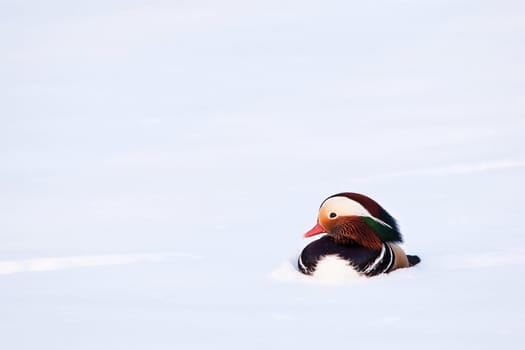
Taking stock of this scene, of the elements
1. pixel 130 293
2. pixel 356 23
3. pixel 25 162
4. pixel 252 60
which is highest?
pixel 356 23

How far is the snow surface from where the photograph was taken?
20.0 ft

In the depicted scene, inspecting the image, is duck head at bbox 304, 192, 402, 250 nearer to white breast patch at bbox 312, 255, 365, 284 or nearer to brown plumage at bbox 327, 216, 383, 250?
brown plumage at bbox 327, 216, 383, 250

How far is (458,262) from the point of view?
7.05 metres

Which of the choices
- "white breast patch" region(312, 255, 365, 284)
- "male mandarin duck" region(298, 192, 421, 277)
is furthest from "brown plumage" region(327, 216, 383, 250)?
"white breast patch" region(312, 255, 365, 284)

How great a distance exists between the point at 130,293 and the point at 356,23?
12.2 meters

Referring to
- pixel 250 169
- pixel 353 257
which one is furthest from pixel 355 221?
pixel 250 169

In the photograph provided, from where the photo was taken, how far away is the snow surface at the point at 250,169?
6.08 m

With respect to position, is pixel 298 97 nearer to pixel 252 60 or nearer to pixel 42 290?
pixel 252 60

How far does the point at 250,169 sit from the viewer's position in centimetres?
1070

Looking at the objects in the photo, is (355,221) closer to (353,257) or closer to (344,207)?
(344,207)

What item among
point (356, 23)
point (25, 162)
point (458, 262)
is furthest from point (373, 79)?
point (458, 262)

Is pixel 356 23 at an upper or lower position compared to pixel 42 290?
upper

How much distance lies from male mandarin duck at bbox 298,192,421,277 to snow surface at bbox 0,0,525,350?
102 millimetres

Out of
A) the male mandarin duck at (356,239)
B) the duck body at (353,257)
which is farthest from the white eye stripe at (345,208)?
the duck body at (353,257)
